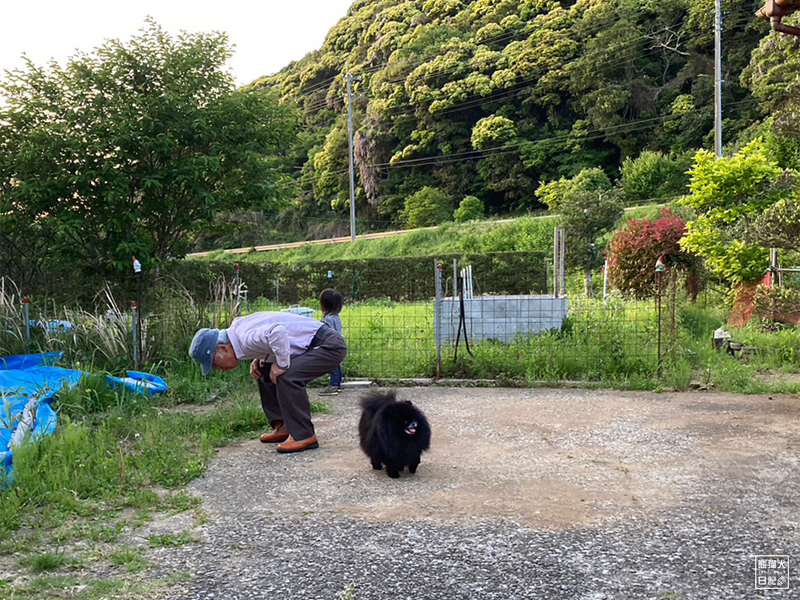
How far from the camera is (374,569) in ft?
10.1

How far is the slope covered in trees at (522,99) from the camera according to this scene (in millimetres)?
32219

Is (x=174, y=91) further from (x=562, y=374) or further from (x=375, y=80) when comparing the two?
(x=375, y=80)

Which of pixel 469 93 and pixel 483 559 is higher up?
pixel 469 93

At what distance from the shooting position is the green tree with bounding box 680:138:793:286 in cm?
1055

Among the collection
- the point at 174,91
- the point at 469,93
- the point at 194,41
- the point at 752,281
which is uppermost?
the point at 469,93

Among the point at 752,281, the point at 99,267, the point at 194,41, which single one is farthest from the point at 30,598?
the point at 752,281

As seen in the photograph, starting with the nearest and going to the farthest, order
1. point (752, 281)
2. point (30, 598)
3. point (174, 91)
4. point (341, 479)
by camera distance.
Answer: point (30, 598) → point (341, 479) → point (174, 91) → point (752, 281)

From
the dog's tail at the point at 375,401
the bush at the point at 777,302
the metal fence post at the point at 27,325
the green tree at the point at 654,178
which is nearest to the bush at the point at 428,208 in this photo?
the green tree at the point at 654,178

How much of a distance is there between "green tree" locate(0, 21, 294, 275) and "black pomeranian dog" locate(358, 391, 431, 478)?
16.2 feet

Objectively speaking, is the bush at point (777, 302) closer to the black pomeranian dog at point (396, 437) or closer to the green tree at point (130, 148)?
the black pomeranian dog at point (396, 437)

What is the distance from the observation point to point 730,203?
11289mm

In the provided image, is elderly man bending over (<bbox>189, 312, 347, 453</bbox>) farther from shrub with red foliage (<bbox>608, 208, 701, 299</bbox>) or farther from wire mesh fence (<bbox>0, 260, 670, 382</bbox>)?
shrub with red foliage (<bbox>608, 208, 701, 299</bbox>)

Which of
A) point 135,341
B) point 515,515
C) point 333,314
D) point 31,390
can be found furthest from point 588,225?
point 515,515

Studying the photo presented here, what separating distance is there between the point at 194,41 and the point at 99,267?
10.2 ft
